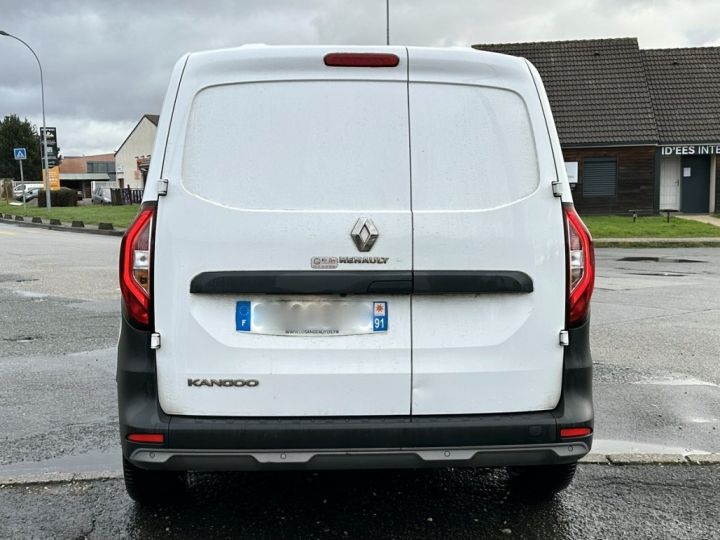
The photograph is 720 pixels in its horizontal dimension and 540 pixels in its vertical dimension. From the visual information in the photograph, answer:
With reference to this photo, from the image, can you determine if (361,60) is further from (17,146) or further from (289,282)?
(17,146)

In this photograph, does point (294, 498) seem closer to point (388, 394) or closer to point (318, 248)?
point (388, 394)

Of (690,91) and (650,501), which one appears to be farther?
(690,91)

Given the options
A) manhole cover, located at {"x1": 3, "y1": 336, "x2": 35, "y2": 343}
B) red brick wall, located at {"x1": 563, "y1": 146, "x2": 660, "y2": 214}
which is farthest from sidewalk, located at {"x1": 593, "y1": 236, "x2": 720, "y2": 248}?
manhole cover, located at {"x1": 3, "y1": 336, "x2": 35, "y2": 343}

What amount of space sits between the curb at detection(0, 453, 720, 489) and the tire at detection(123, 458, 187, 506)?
0.53 metres

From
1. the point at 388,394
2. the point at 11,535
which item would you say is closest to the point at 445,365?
the point at 388,394

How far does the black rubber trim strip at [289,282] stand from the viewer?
2770 millimetres

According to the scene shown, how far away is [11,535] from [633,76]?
31334 mm

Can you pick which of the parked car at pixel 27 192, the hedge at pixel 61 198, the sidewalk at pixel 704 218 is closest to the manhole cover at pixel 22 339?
the sidewalk at pixel 704 218

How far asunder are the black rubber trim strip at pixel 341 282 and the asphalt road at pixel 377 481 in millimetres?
1211

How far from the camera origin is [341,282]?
2.77m

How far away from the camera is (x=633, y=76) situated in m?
30.1

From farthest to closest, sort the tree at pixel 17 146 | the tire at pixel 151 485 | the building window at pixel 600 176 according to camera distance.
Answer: the tree at pixel 17 146
the building window at pixel 600 176
the tire at pixel 151 485

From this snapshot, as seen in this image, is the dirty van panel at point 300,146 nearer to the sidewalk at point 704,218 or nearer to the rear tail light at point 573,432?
the rear tail light at point 573,432

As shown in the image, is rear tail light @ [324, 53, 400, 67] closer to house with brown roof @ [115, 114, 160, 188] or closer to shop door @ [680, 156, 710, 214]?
shop door @ [680, 156, 710, 214]
